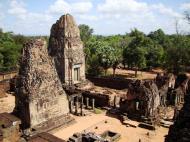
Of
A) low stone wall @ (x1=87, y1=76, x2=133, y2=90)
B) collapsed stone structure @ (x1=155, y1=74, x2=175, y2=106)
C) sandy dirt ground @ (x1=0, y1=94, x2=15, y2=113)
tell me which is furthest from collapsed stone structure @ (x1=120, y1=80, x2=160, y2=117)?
sandy dirt ground @ (x1=0, y1=94, x2=15, y2=113)

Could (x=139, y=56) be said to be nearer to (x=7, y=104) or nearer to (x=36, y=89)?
(x=7, y=104)

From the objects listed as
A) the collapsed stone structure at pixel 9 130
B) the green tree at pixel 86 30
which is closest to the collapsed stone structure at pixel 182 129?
the collapsed stone structure at pixel 9 130

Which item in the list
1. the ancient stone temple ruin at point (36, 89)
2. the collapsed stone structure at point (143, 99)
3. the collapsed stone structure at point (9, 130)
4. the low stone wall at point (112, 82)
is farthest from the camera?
the low stone wall at point (112, 82)

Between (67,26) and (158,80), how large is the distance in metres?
11.3

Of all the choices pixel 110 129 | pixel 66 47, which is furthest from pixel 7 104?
pixel 110 129

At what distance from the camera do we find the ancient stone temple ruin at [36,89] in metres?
16.4

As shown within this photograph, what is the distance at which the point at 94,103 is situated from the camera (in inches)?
939

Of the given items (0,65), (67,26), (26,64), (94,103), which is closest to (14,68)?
(0,65)

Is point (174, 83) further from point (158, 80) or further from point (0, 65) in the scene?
point (0, 65)

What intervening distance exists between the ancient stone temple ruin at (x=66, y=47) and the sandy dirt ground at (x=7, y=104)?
19.0 feet

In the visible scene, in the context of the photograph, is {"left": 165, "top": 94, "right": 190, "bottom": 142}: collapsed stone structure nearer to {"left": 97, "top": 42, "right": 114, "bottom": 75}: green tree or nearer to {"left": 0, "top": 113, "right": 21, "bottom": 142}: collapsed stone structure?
{"left": 0, "top": 113, "right": 21, "bottom": 142}: collapsed stone structure

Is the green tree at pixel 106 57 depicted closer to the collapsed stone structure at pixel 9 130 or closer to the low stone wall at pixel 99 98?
the low stone wall at pixel 99 98

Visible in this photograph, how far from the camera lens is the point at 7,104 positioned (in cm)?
2445

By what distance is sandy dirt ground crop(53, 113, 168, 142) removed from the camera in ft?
55.2
